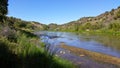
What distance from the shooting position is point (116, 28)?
313 ft

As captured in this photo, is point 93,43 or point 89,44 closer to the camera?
point 89,44

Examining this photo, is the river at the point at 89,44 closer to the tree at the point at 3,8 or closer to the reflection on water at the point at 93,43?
the reflection on water at the point at 93,43

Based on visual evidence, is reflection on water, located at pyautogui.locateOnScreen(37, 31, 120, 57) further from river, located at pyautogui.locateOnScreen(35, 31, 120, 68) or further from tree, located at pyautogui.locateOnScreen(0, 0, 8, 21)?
tree, located at pyautogui.locateOnScreen(0, 0, 8, 21)

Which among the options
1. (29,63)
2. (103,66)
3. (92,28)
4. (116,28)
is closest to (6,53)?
(29,63)

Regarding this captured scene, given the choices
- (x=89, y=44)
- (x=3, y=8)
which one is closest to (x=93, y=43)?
(x=89, y=44)

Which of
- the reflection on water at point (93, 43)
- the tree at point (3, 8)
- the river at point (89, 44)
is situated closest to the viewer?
the river at point (89, 44)

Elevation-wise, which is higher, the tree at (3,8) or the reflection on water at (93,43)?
the tree at (3,8)

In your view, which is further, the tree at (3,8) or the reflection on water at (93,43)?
the tree at (3,8)

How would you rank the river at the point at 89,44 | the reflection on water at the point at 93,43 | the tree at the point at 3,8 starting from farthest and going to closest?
the tree at the point at 3,8, the reflection on water at the point at 93,43, the river at the point at 89,44

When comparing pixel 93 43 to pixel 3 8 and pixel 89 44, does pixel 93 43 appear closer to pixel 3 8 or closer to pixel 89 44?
pixel 89 44

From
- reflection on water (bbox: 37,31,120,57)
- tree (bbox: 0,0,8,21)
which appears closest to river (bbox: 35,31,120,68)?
reflection on water (bbox: 37,31,120,57)

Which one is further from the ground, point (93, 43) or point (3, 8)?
point (3, 8)

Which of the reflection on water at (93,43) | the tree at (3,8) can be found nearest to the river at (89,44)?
the reflection on water at (93,43)

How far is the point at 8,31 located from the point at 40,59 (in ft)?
28.0
